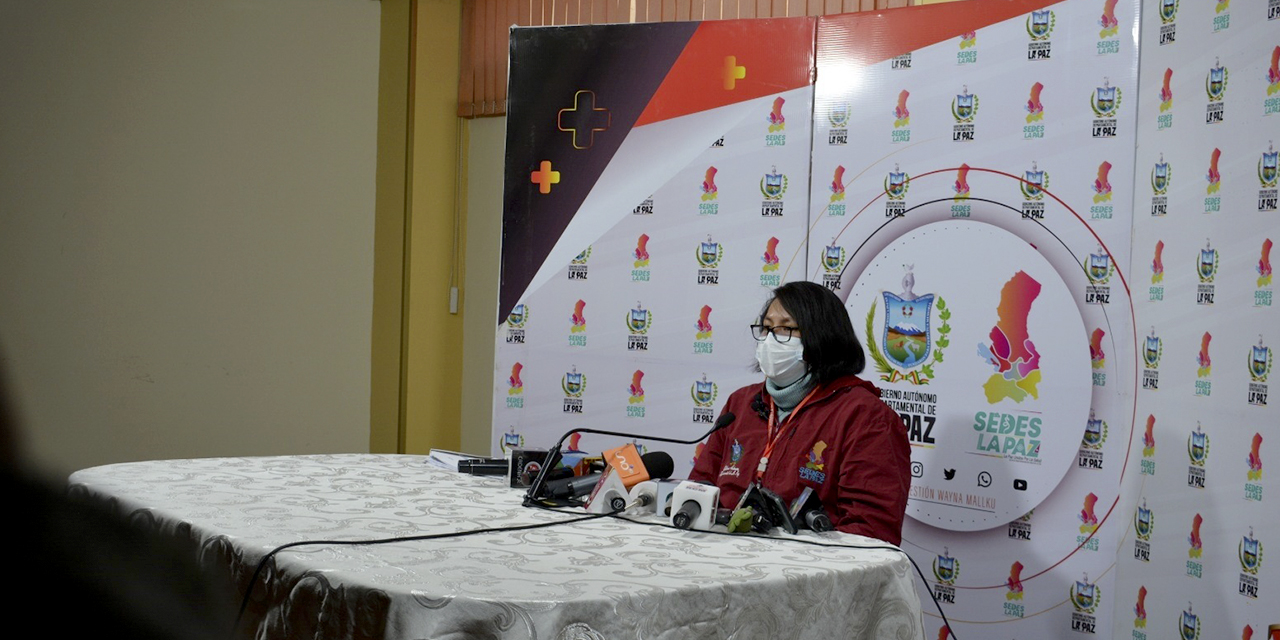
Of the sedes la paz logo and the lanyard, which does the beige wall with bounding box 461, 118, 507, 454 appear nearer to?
the sedes la paz logo

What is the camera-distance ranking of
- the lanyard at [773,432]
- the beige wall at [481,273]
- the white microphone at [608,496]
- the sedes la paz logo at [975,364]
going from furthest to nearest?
the beige wall at [481,273] < the sedes la paz logo at [975,364] < the lanyard at [773,432] < the white microphone at [608,496]

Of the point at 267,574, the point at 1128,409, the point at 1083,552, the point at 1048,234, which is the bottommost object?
the point at 1083,552

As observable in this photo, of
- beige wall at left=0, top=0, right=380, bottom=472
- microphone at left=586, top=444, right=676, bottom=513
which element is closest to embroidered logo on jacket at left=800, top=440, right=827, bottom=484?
microphone at left=586, top=444, right=676, bottom=513

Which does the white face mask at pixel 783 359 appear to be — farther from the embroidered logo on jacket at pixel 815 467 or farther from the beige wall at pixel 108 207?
the beige wall at pixel 108 207

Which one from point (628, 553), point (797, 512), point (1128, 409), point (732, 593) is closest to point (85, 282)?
point (732, 593)

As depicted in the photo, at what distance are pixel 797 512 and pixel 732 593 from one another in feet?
1.55

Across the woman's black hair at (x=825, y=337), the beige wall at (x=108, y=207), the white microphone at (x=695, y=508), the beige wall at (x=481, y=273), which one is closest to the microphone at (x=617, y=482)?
the white microphone at (x=695, y=508)

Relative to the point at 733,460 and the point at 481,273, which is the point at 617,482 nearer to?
the point at 733,460

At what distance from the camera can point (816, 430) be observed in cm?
227

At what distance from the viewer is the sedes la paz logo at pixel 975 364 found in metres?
2.74

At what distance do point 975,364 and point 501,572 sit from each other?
72.0 inches

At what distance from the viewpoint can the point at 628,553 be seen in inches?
62.2

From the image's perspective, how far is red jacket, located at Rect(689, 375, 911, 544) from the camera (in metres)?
2.09

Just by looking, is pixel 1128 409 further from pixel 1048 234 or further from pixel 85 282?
pixel 85 282
